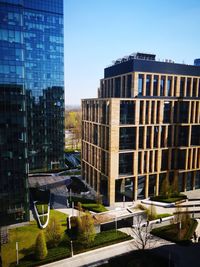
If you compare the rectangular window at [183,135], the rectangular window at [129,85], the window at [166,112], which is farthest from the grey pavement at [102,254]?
the rectangular window at [129,85]

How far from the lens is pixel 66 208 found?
4606cm

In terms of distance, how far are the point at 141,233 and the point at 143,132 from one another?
20217 mm

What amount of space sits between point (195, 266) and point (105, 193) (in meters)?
24.5

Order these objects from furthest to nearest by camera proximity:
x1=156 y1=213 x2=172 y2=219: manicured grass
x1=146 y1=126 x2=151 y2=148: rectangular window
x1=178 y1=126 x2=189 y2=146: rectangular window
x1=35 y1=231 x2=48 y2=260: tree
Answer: x1=178 y1=126 x2=189 y2=146: rectangular window → x1=146 y1=126 x2=151 y2=148: rectangular window → x1=156 y1=213 x2=172 y2=219: manicured grass → x1=35 y1=231 x2=48 y2=260: tree

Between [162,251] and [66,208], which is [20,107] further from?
[162,251]

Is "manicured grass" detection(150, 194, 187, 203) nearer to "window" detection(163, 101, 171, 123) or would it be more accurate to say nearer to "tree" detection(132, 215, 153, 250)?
"tree" detection(132, 215, 153, 250)

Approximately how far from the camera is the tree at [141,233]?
33000 mm

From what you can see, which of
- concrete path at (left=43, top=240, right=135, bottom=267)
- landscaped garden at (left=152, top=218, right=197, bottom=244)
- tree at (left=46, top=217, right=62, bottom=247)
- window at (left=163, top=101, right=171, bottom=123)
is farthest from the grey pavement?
window at (left=163, top=101, right=171, bottom=123)

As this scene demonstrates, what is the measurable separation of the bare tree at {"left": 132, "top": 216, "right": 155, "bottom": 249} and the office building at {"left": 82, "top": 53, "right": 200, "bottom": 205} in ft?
27.6

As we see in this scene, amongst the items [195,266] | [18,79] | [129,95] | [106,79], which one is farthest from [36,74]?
[195,266]

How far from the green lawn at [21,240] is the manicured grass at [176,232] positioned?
Result: 15.5 meters

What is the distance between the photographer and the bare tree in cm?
3305

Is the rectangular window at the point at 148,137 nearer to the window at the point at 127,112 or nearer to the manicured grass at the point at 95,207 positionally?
the window at the point at 127,112

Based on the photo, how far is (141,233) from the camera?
37.8 metres
